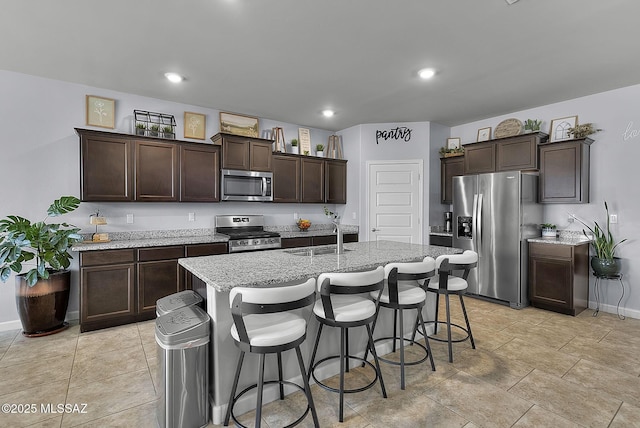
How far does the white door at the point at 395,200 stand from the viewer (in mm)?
5258

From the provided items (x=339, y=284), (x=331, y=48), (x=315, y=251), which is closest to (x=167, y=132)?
(x=331, y=48)

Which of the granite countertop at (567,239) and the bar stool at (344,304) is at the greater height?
the granite countertop at (567,239)

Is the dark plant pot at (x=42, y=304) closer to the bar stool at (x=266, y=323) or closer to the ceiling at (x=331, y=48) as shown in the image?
the ceiling at (x=331, y=48)

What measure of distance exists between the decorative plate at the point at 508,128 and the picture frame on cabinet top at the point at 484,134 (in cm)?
16

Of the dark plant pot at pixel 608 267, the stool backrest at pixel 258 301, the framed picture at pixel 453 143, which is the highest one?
the framed picture at pixel 453 143

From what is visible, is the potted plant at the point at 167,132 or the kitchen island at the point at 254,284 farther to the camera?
the potted plant at the point at 167,132

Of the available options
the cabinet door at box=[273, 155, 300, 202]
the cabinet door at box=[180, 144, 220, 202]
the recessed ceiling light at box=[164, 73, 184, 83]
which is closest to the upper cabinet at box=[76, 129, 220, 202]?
the cabinet door at box=[180, 144, 220, 202]

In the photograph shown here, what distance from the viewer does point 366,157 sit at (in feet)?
17.8

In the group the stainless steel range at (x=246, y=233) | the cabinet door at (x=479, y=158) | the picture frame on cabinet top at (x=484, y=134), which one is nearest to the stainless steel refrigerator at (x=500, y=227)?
the cabinet door at (x=479, y=158)

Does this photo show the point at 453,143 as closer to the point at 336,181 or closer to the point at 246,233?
the point at 336,181

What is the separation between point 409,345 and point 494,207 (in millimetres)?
2377

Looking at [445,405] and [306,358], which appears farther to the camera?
[306,358]

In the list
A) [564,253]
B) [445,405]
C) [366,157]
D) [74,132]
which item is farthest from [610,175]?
[74,132]

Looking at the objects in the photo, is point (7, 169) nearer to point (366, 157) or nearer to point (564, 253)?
point (366, 157)
